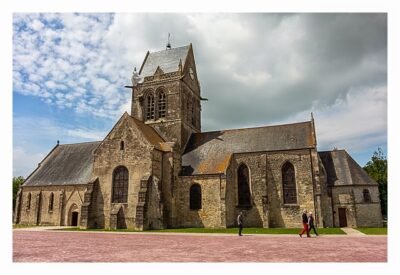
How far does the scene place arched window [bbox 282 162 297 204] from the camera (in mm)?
27453

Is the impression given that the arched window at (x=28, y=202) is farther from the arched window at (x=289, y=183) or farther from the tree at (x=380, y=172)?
the tree at (x=380, y=172)

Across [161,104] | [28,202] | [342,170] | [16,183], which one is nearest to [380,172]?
[342,170]

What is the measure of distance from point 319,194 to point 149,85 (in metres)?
21.4

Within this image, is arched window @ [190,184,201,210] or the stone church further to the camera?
arched window @ [190,184,201,210]

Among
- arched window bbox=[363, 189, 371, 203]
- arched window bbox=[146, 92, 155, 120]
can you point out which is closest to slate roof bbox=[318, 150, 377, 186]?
arched window bbox=[363, 189, 371, 203]

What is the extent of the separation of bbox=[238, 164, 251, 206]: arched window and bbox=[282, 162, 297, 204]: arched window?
10.5 ft

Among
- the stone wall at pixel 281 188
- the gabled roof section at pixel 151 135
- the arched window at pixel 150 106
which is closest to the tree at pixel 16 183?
the arched window at pixel 150 106

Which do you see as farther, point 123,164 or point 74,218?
point 74,218

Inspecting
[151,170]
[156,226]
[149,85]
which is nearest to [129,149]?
[151,170]

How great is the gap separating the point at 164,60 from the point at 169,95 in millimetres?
5671

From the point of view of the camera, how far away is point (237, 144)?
Answer: 31016mm

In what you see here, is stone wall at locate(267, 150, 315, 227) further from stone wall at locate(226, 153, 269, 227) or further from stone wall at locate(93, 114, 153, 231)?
stone wall at locate(93, 114, 153, 231)

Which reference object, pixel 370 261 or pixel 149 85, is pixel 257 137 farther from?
pixel 370 261

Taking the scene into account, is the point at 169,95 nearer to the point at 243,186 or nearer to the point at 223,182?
the point at 223,182
